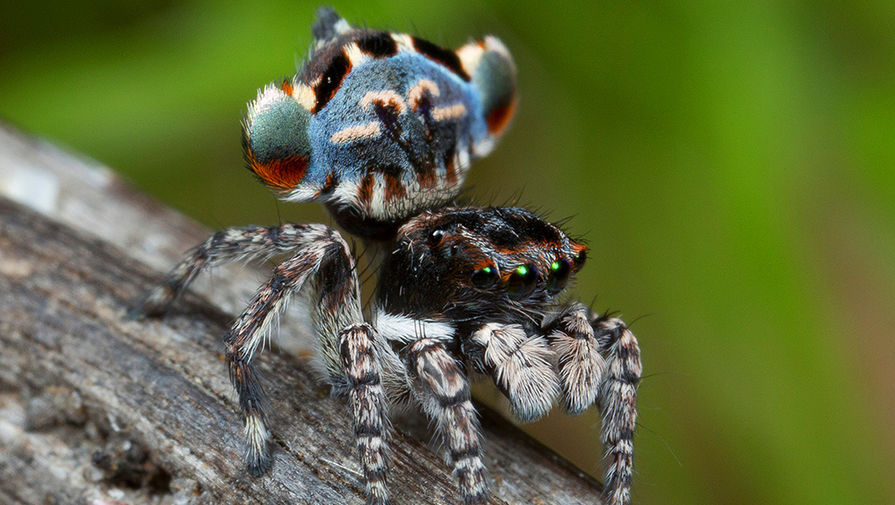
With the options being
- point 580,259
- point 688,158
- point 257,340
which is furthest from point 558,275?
point 688,158

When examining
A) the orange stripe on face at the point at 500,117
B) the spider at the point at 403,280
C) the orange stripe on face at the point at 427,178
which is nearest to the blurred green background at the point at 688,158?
the orange stripe on face at the point at 500,117

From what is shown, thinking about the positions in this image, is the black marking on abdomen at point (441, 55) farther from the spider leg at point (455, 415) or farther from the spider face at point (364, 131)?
the spider leg at point (455, 415)

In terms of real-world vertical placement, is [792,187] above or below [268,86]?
above

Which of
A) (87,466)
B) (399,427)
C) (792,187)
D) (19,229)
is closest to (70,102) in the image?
(19,229)

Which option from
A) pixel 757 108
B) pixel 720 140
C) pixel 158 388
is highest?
pixel 757 108

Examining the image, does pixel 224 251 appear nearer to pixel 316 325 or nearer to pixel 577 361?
pixel 316 325

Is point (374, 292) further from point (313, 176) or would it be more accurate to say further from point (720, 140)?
point (720, 140)
